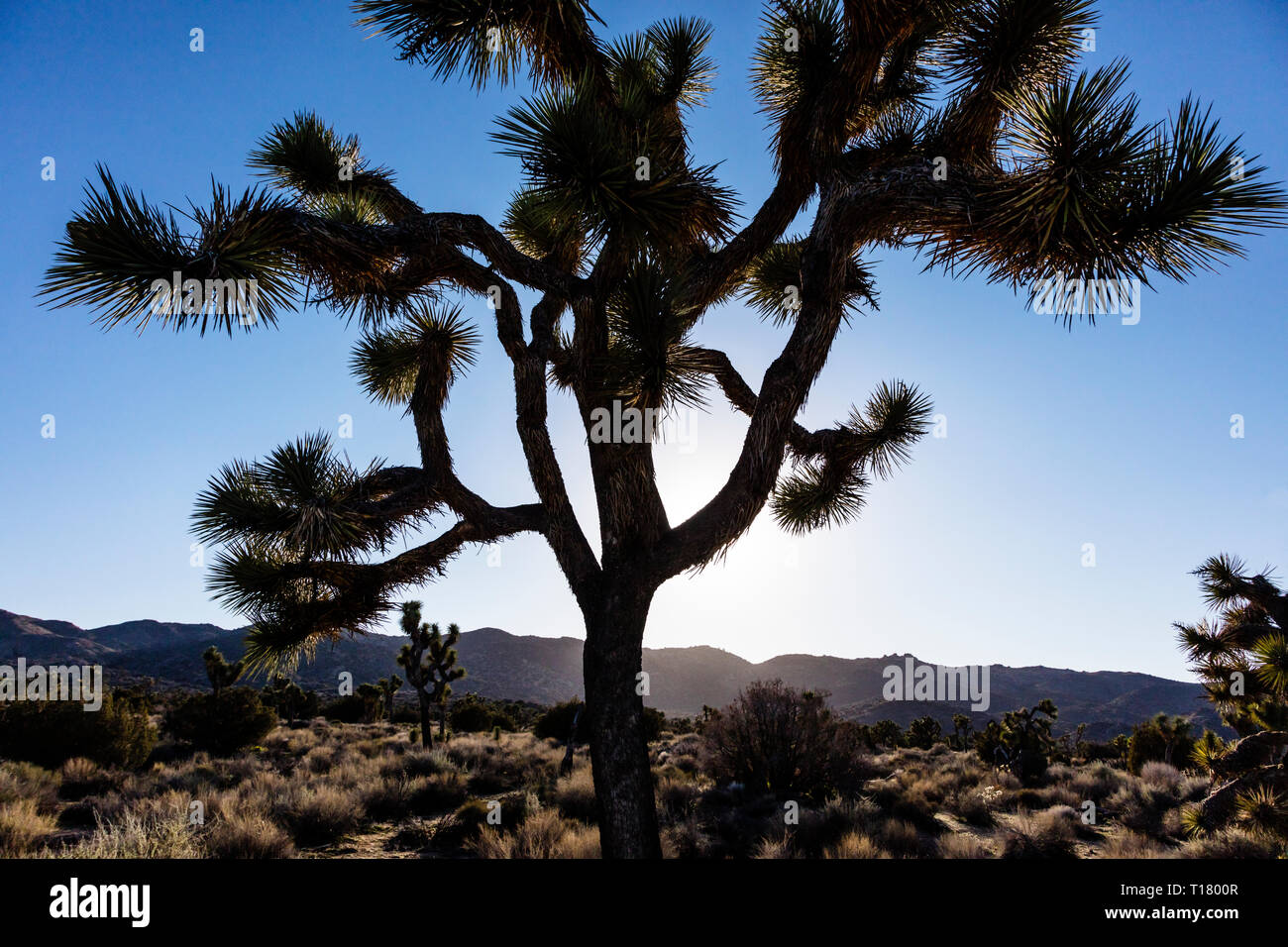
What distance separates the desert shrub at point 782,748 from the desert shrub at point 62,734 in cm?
1251

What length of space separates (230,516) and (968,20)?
750cm

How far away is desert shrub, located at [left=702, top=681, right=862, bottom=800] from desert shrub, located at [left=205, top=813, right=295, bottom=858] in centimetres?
755

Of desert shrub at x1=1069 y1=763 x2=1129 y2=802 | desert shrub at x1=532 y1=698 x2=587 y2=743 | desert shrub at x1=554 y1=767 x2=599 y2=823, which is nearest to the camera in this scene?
desert shrub at x1=554 y1=767 x2=599 y2=823

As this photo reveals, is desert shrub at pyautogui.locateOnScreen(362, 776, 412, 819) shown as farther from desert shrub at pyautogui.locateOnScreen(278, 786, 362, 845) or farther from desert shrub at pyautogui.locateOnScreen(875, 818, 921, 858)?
desert shrub at pyautogui.locateOnScreen(875, 818, 921, 858)

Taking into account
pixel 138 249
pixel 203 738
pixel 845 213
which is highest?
pixel 845 213

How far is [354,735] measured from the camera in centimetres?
1981

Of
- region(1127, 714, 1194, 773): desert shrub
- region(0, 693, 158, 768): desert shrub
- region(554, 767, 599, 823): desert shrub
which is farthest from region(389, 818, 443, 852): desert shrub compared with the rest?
region(1127, 714, 1194, 773): desert shrub

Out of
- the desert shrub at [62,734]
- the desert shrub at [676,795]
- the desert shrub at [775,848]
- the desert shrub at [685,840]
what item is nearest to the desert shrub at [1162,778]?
the desert shrub at [676,795]

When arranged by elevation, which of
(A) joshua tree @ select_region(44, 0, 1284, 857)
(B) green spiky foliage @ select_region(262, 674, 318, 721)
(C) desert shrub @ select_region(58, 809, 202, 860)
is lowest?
(B) green spiky foliage @ select_region(262, 674, 318, 721)

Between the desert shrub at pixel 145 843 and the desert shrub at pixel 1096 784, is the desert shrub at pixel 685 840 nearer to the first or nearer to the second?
the desert shrub at pixel 145 843

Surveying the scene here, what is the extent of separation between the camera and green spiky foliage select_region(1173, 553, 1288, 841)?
660 centimetres

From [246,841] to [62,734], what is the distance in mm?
9009
